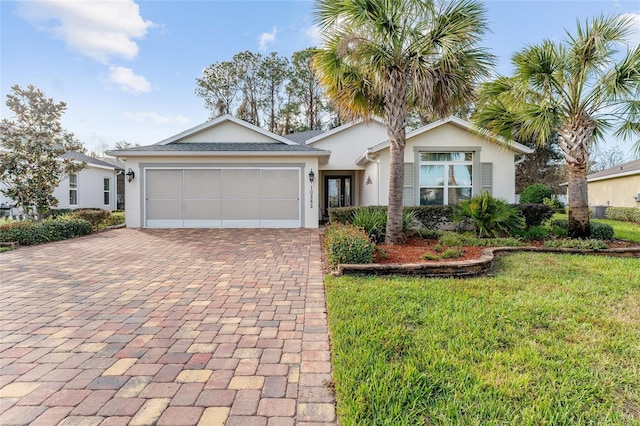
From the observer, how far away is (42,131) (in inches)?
450

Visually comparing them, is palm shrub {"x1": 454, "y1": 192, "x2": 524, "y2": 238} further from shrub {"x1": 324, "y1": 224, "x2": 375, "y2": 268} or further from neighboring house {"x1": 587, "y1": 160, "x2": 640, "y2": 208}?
neighboring house {"x1": 587, "y1": 160, "x2": 640, "y2": 208}

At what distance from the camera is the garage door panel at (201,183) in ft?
41.8

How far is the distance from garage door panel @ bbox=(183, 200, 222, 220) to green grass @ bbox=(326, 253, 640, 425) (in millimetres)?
9001

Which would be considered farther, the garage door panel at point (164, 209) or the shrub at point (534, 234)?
the garage door panel at point (164, 209)

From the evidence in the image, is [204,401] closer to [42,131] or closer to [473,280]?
[473,280]

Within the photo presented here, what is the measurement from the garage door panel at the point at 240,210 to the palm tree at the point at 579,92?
368 inches

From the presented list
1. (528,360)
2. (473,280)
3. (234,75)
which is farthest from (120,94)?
(528,360)

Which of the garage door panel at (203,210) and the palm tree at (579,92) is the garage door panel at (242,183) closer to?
the garage door panel at (203,210)

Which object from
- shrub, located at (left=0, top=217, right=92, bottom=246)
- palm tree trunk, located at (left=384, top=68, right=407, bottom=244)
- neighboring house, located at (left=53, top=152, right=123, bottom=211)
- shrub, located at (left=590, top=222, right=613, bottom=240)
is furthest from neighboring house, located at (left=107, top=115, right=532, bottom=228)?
neighboring house, located at (left=53, top=152, right=123, bottom=211)

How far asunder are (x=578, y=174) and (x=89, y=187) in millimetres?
22467

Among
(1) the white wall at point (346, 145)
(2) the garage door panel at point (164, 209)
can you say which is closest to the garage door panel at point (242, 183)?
(2) the garage door panel at point (164, 209)

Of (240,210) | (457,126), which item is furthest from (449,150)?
(240,210)

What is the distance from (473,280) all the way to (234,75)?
2940cm

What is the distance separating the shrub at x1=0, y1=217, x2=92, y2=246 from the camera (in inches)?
350
